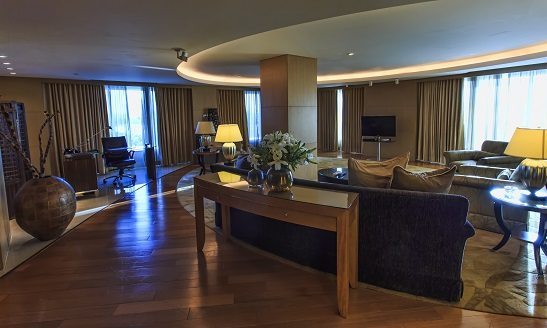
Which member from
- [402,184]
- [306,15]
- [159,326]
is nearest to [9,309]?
[159,326]

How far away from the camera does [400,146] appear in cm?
1028

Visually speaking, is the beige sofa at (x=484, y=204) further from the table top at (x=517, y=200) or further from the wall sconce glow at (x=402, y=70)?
the wall sconce glow at (x=402, y=70)

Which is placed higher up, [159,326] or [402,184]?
[402,184]

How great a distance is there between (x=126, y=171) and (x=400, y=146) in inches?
314

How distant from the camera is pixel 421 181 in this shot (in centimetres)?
281

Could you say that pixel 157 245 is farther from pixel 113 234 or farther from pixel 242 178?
pixel 242 178

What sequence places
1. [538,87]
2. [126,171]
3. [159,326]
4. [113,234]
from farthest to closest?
[126,171]
[538,87]
[113,234]
[159,326]

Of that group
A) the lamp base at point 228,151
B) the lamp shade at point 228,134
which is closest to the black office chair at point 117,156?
the lamp base at point 228,151

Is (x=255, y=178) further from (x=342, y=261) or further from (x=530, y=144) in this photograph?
(x=530, y=144)

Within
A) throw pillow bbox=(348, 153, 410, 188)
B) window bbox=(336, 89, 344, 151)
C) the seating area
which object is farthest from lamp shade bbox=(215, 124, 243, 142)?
window bbox=(336, 89, 344, 151)

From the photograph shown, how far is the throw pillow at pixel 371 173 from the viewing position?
10.0ft

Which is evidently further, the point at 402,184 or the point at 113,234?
the point at 113,234

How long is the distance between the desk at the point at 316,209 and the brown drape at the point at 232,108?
7.60 metres

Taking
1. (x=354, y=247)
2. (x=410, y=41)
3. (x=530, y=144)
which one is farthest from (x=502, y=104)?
(x=354, y=247)
